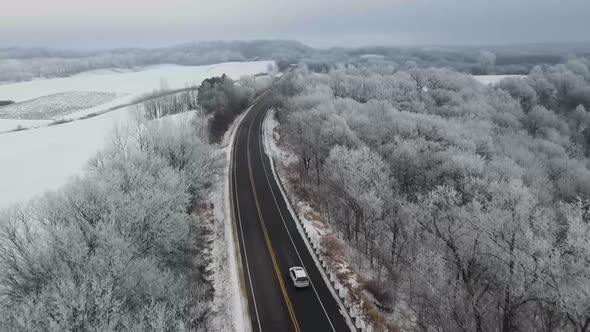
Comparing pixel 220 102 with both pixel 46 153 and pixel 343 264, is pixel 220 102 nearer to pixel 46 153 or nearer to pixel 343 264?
pixel 46 153

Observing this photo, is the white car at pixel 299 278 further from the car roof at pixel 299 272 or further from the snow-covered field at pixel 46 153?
the snow-covered field at pixel 46 153

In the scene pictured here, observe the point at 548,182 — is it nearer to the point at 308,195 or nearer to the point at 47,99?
the point at 308,195

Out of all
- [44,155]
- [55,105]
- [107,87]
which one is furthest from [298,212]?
[107,87]

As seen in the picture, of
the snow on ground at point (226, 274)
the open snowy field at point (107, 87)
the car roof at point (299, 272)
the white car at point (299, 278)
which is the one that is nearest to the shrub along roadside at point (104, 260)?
the snow on ground at point (226, 274)

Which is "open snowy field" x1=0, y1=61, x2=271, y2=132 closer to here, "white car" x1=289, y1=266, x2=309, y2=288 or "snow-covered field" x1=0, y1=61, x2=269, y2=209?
"snow-covered field" x1=0, y1=61, x2=269, y2=209

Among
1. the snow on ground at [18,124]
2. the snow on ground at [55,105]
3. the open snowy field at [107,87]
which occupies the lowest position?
the snow on ground at [18,124]

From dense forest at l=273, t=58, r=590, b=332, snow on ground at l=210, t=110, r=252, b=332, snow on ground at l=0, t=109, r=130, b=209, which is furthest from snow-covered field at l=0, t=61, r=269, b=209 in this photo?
dense forest at l=273, t=58, r=590, b=332
